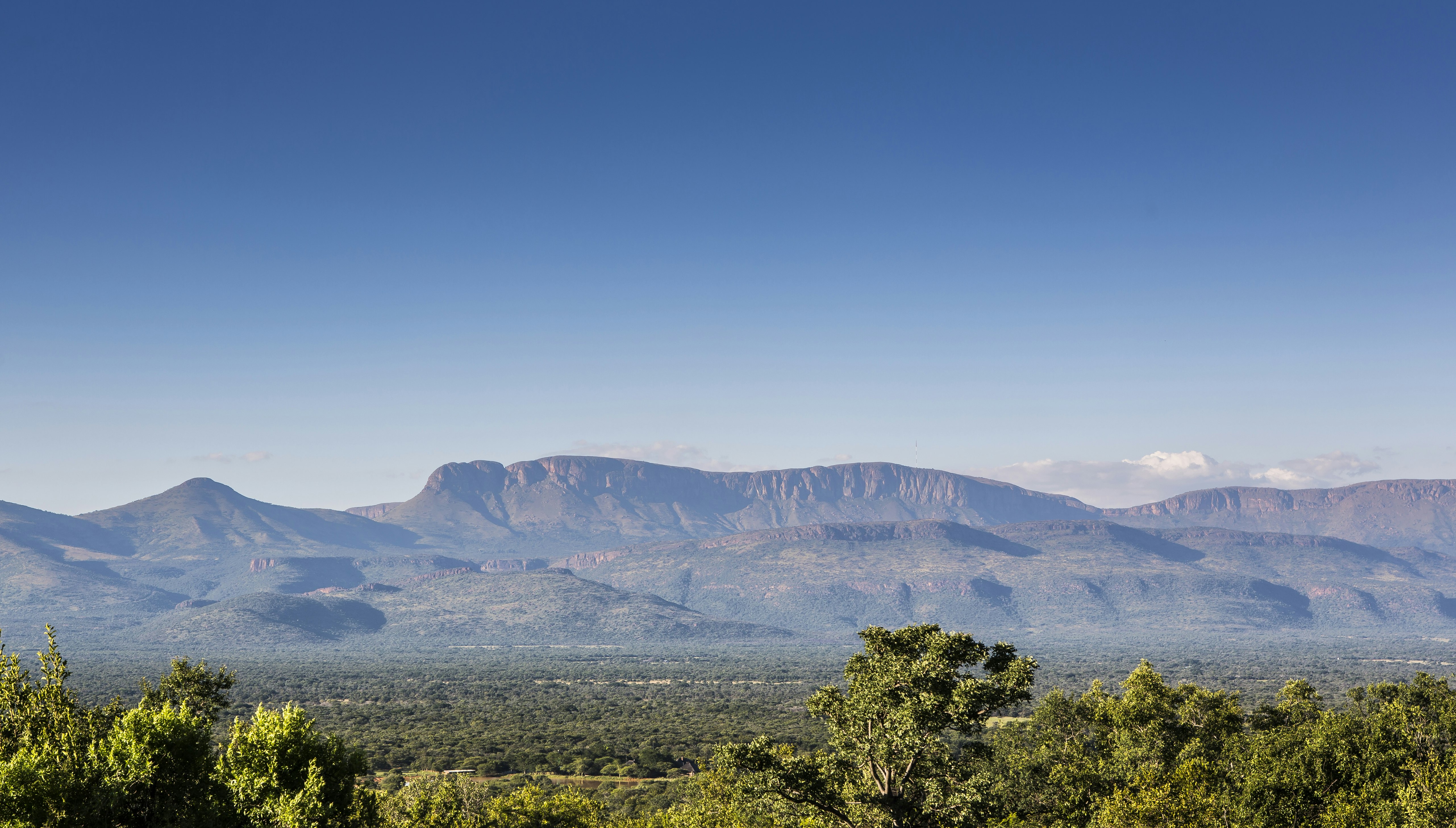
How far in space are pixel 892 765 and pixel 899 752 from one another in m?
1.32

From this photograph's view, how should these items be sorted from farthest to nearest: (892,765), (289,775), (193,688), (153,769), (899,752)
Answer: (193,688) < (892,765) < (899,752) < (289,775) < (153,769)

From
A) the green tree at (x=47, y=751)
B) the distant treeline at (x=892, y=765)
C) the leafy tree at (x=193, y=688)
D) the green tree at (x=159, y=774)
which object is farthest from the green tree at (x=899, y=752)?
the leafy tree at (x=193, y=688)

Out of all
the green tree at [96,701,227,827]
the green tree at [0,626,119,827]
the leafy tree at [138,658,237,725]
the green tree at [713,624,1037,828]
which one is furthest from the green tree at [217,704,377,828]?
the leafy tree at [138,658,237,725]

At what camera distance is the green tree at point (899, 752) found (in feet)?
92.9

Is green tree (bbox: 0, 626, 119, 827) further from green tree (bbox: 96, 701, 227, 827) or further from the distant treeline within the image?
green tree (bbox: 96, 701, 227, 827)

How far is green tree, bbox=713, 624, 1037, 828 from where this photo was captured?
28328 millimetres

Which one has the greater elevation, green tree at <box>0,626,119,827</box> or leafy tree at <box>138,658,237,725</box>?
green tree at <box>0,626,119,827</box>

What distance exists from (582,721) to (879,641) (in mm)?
143403

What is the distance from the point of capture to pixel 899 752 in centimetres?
2881

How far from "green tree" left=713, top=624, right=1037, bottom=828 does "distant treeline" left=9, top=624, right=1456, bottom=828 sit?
8cm

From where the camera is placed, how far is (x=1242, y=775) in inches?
1805

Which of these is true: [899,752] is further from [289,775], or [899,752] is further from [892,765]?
[289,775]

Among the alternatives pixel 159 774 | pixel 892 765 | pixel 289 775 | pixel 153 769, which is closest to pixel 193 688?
pixel 289 775

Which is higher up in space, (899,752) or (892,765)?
(899,752)
